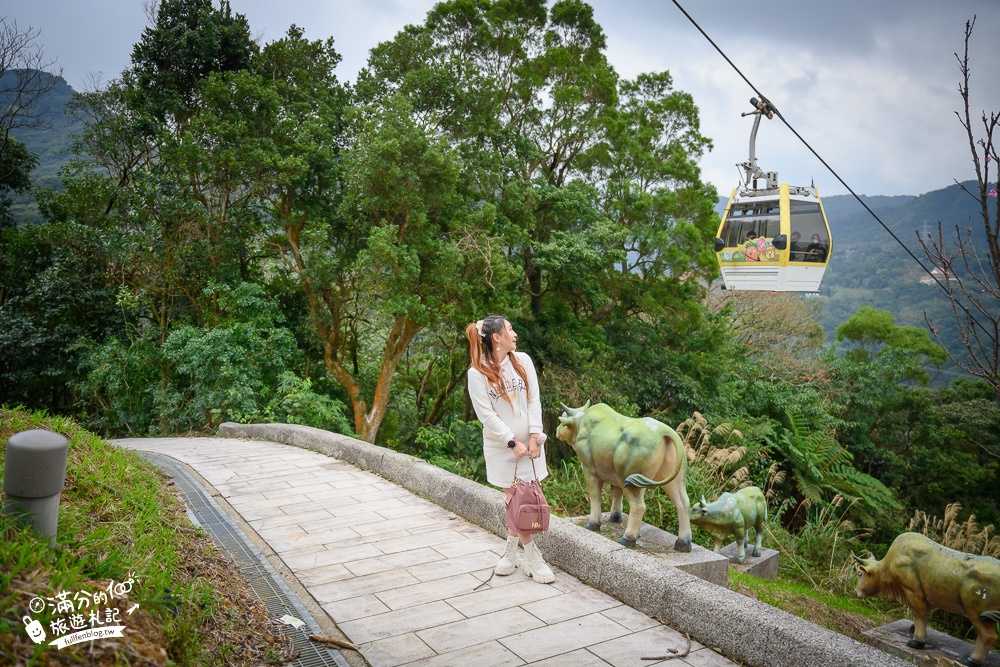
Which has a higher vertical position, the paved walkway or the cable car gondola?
the cable car gondola

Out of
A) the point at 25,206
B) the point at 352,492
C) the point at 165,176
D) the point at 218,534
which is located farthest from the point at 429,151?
the point at 25,206

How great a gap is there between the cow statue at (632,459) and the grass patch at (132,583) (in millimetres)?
2567

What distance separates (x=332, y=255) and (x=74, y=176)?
780 centimetres

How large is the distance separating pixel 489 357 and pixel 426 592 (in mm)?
1506

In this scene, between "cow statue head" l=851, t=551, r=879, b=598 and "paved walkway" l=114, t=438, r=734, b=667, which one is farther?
"cow statue head" l=851, t=551, r=879, b=598

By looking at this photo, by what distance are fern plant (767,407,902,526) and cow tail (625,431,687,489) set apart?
352 inches

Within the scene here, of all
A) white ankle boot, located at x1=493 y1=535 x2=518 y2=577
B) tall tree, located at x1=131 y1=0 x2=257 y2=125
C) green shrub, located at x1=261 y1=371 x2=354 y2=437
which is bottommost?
green shrub, located at x1=261 y1=371 x2=354 y2=437

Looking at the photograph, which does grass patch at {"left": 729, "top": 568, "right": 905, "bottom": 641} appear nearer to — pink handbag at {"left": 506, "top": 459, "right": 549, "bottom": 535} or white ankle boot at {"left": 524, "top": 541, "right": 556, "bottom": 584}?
white ankle boot at {"left": 524, "top": 541, "right": 556, "bottom": 584}

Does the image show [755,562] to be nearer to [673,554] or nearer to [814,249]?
[673,554]

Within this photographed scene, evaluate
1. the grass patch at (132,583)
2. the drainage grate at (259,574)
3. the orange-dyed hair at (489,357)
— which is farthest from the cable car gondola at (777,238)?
the grass patch at (132,583)

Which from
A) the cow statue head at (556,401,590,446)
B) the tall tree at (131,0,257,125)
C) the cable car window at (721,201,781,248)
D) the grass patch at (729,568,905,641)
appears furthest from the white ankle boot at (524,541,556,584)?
the tall tree at (131,0,257,125)

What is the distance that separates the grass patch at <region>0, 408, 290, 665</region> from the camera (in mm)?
2283

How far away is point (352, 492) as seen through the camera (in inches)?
257

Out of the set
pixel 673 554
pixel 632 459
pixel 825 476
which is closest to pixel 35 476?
pixel 632 459
